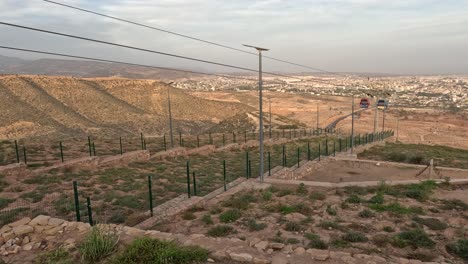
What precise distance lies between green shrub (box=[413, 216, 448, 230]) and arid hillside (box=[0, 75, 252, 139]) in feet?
134

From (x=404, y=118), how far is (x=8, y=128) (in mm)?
81673

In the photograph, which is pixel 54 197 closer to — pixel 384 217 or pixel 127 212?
pixel 127 212

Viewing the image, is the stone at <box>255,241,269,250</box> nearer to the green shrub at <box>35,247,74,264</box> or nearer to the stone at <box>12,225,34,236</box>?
the green shrub at <box>35,247,74,264</box>

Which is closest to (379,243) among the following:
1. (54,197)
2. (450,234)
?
(450,234)

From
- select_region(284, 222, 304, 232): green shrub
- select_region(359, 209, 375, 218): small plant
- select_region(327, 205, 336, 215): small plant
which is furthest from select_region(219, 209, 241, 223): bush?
select_region(359, 209, 375, 218): small plant

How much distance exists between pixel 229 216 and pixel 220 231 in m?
1.32

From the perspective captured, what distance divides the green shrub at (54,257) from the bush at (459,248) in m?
8.93

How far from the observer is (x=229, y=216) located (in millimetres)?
10617

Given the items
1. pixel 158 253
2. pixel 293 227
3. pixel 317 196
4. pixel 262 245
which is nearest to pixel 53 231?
pixel 158 253

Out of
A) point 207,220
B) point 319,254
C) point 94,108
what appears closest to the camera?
point 319,254

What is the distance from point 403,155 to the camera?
90.9 ft

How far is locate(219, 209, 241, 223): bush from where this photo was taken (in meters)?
10.5

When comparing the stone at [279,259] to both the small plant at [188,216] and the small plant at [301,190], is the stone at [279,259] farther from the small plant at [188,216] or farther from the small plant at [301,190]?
the small plant at [301,190]

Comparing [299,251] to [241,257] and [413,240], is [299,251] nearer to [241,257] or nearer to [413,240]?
[241,257]
